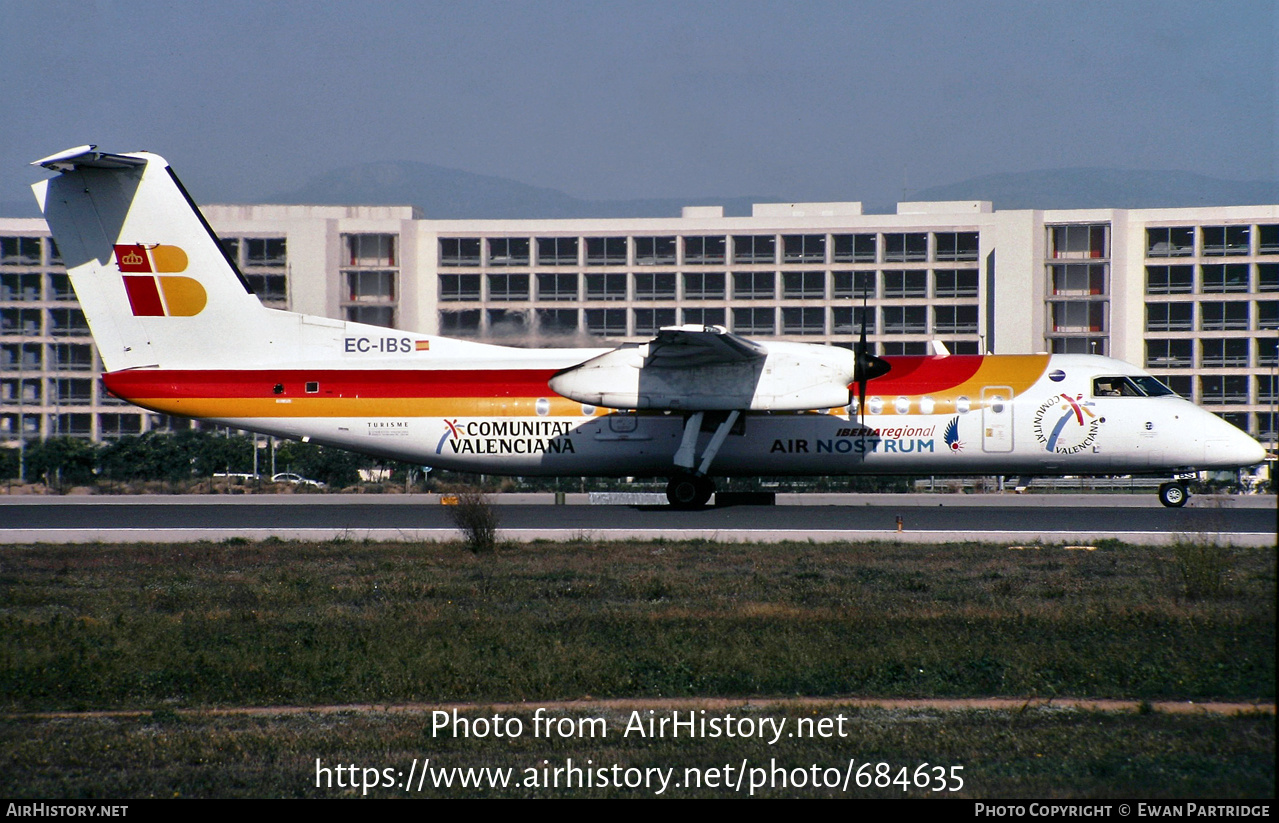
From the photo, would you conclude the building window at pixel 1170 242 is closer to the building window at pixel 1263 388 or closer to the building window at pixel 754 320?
the building window at pixel 1263 388

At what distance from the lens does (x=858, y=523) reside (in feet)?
71.4

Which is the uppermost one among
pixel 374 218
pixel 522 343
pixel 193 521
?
pixel 374 218

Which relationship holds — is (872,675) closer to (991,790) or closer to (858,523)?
(991,790)

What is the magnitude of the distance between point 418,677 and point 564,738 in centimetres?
222

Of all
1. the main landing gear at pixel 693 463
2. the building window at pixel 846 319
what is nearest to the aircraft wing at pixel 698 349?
the main landing gear at pixel 693 463

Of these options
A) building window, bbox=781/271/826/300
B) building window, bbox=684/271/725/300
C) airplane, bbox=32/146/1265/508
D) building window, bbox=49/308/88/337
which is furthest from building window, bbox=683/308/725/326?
airplane, bbox=32/146/1265/508

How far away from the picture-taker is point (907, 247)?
214ft

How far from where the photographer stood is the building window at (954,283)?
64688mm

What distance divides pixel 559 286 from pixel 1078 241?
3286cm

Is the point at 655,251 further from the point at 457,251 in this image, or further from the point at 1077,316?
the point at 1077,316

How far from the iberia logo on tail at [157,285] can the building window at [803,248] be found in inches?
1779

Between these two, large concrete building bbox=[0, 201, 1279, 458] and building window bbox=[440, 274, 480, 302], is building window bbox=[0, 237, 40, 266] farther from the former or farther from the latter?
building window bbox=[440, 274, 480, 302]

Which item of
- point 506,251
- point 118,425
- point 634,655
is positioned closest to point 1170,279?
point 506,251

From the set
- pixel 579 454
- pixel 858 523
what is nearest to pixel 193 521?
pixel 579 454
